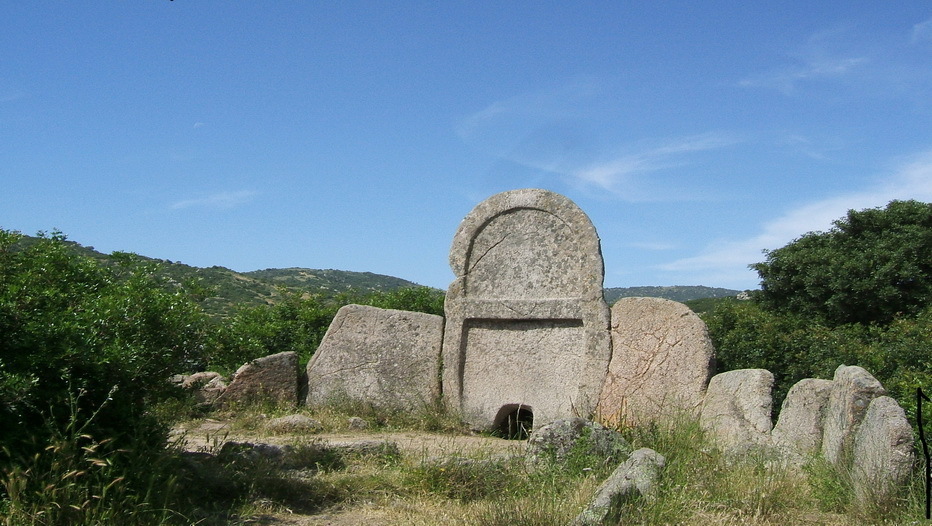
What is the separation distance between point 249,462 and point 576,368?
167 inches

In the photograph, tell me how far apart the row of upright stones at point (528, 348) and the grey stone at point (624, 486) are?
1.98 m

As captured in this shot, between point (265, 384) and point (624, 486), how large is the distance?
6.26 meters

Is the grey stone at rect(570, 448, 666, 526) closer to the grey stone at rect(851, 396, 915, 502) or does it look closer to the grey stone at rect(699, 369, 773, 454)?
the grey stone at rect(851, 396, 915, 502)

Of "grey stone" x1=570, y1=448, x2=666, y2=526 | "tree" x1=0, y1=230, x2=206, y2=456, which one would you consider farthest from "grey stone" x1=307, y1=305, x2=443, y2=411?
"grey stone" x1=570, y1=448, x2=666, y2=526

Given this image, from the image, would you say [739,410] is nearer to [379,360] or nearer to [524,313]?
[524,313]

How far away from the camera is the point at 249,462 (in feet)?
23.0

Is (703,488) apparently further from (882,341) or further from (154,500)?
(882,341)

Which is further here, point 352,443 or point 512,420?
point 512,420

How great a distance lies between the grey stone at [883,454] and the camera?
545 cm

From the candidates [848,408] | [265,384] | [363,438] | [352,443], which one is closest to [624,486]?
[848,408]

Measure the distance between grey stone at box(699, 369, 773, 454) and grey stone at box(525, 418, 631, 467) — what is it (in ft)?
3.18

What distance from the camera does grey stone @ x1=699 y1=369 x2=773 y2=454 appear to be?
7855 mm

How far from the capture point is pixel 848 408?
6.20m

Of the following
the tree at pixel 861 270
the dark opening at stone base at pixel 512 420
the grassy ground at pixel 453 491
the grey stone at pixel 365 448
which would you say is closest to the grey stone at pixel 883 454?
the grassy ground at pixel 453 491
